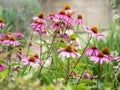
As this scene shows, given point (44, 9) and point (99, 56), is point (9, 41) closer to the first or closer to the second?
point (99, 56)

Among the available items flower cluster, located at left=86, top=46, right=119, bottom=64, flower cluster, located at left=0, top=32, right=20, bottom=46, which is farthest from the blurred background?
flower cluster, located at left=86, top=46, right=119, bottom=64

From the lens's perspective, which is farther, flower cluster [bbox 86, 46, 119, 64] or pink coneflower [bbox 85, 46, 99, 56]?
Result: pink coneflower [bbox 85, 46, 99, 56]

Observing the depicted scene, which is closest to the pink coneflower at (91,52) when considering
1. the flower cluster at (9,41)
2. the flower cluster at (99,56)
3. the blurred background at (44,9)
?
the flower cluster at (99,56)

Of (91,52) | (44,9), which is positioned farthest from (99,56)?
(44,9)

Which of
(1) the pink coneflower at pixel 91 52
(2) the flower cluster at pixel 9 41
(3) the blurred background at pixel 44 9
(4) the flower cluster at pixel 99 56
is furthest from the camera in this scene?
(3) the blurred background at pixel 44 9

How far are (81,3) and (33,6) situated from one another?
10.3 feet

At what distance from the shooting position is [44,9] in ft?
34.8

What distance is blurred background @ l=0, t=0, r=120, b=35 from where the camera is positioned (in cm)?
782

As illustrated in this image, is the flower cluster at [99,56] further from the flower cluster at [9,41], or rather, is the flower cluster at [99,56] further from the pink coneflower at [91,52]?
the flower cluster at [9,41]

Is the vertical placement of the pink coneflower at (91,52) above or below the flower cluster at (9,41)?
below

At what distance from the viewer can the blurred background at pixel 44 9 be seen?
7816mm

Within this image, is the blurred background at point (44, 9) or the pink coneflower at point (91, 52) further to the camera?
the blurred background at point (44, 9)

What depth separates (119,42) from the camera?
4332mm

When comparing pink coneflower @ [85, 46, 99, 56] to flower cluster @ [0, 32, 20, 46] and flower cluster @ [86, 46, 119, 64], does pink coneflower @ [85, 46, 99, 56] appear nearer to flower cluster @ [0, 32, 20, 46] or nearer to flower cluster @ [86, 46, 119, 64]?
flower cluster @ [86, 46, 119, 64]
